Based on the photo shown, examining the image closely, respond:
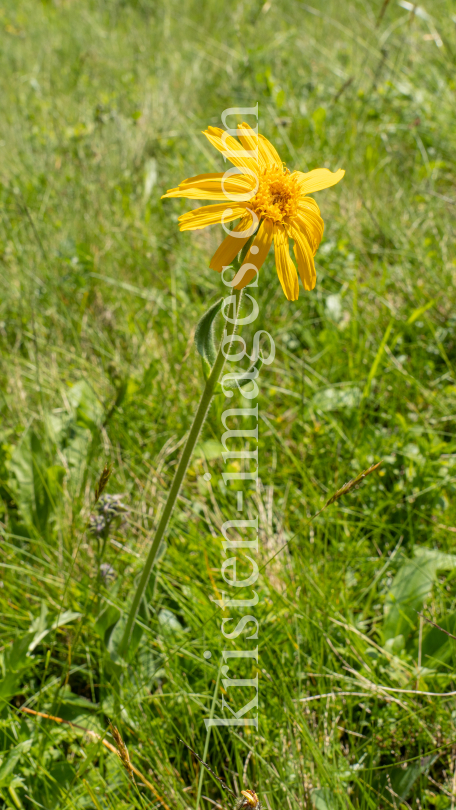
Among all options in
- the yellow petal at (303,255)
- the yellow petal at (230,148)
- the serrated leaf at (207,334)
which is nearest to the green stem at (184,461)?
the serrated leaf at (207,334)

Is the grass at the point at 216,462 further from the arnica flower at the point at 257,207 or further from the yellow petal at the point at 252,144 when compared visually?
the yellow petal at the point at 252,144

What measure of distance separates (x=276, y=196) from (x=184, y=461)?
55cm

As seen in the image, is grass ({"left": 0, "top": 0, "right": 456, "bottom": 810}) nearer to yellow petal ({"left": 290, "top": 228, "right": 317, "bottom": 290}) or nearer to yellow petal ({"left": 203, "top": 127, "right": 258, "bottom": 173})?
yellow petal ({"left": 290, "top": 228, "right": 317, "bottom": 290})

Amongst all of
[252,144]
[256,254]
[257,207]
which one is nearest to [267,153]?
[252,144]

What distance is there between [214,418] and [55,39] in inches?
187

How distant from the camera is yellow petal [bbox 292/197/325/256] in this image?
1.07m

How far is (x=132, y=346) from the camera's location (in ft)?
7.73

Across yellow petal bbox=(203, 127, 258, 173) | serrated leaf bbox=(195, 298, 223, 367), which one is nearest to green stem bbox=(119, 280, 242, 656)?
serrated leaf bbox=(195, 298, 223, 367)

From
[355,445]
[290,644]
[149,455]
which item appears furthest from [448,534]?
[149,455]

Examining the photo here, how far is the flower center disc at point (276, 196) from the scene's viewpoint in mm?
1007

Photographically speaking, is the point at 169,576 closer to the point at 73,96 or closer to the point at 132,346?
the point at 132,346

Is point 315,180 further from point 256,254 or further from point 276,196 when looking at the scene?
point 256,254

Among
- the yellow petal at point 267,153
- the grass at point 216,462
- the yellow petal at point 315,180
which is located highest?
the yellow petal at point 267,153

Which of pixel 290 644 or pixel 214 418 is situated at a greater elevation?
pixel 214 418
